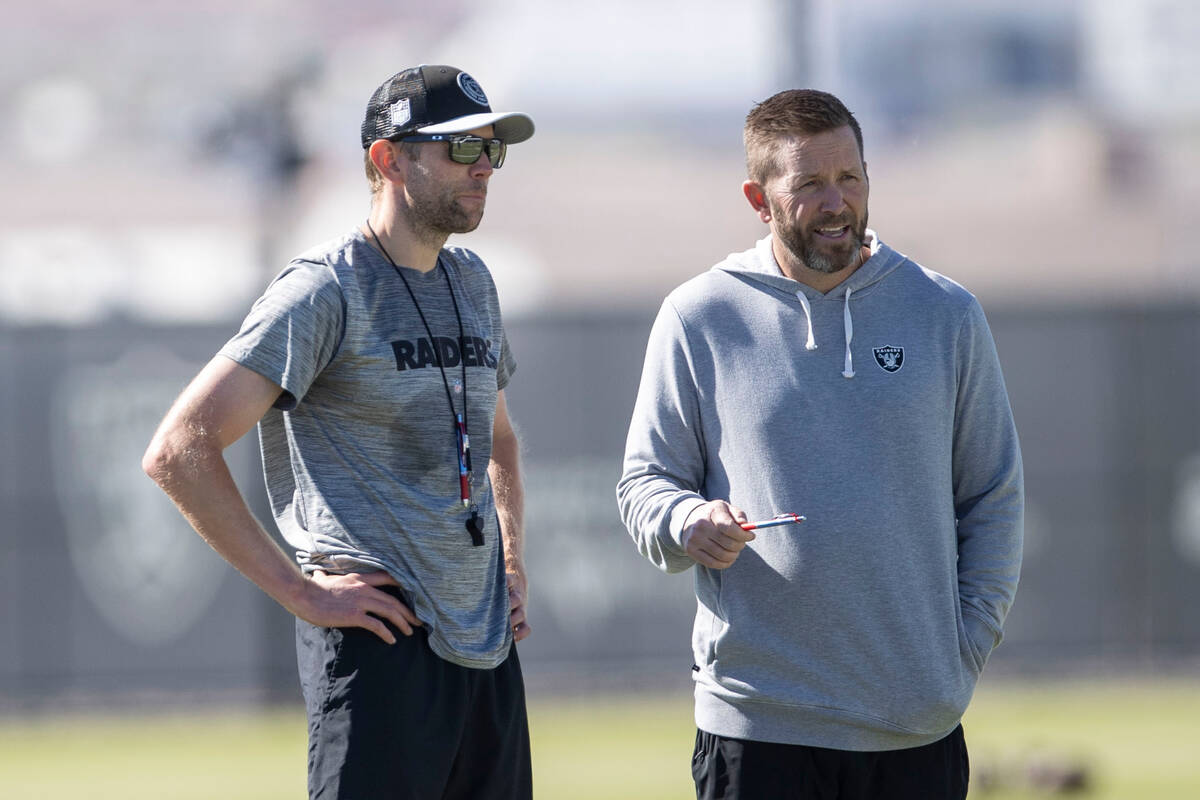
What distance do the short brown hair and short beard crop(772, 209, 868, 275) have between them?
133 mm

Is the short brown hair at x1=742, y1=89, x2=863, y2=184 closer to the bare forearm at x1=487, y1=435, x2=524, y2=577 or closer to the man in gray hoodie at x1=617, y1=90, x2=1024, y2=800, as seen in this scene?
the man in gray hoodie at x1=617, y1=90, x2=1024, y2=800

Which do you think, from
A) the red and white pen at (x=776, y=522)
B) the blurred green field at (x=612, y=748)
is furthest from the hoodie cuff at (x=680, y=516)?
the blurred green field at (x=612, y=748)

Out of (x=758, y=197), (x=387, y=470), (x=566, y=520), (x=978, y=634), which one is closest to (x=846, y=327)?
(x=758, y=197)

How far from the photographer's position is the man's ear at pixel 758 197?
330 cm

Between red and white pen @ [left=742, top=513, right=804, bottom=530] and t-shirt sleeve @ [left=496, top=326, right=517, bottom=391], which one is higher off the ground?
t-shirt sleeve @ [left=496, top=326, right=517, bottom=391]

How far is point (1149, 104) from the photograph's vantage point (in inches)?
824

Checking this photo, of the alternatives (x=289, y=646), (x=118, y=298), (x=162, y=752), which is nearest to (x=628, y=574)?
(x=289, y=646)

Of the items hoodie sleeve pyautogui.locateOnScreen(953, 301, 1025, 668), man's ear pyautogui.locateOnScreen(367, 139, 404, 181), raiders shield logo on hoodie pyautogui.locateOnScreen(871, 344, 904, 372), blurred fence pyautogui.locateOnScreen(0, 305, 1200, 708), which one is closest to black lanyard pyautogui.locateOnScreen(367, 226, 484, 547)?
man's ear pyautogui.locateOnScreen(367, 139, 404, 181)

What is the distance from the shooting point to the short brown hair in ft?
10.6

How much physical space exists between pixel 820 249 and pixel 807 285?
0.11 meters

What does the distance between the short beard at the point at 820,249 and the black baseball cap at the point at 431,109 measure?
2.10ft

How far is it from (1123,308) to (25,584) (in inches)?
281

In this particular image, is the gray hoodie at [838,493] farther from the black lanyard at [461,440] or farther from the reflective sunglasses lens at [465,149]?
the reflective sunglasses lens at [465,149]

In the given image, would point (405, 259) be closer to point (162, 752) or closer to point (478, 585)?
point (478, 585)
